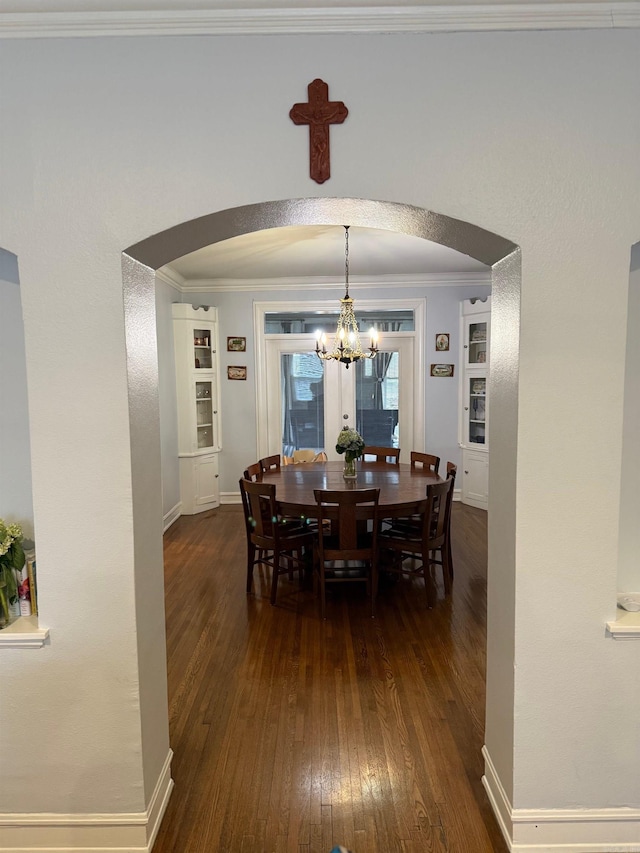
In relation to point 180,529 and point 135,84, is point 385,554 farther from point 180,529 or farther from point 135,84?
point 135,84

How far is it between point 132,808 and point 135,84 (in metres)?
2.52

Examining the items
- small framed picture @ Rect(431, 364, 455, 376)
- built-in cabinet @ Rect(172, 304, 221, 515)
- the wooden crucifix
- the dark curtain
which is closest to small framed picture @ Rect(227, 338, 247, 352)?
built-in cabinet @ Rect(172, 304, 221, 515)

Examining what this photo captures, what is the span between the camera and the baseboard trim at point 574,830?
78.8 inches

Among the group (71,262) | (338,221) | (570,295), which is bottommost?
(570,295)

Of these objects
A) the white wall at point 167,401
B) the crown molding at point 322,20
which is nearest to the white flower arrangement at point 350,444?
the white wall at point 167,401

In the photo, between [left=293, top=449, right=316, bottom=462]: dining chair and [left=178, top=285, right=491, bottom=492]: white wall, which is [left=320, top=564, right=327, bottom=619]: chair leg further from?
[left=178, top=285, right=491, bottom=492]: white wall

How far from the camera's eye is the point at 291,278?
6855mm

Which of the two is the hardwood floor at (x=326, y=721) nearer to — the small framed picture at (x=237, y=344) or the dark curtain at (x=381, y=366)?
the dark curtain at (x=381, y=366)

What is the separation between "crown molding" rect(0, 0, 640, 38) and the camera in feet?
5.93

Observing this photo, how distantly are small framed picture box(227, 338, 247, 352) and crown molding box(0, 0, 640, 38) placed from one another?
5.14 m

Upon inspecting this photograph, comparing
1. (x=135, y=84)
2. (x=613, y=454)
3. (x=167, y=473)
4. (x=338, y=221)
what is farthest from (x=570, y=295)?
(x=167, y=473)

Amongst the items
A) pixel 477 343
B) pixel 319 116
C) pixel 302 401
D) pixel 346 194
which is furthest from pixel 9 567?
pixel 477 343

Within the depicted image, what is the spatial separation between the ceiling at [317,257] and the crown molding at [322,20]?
255cm

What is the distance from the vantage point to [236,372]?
23.0 ft
